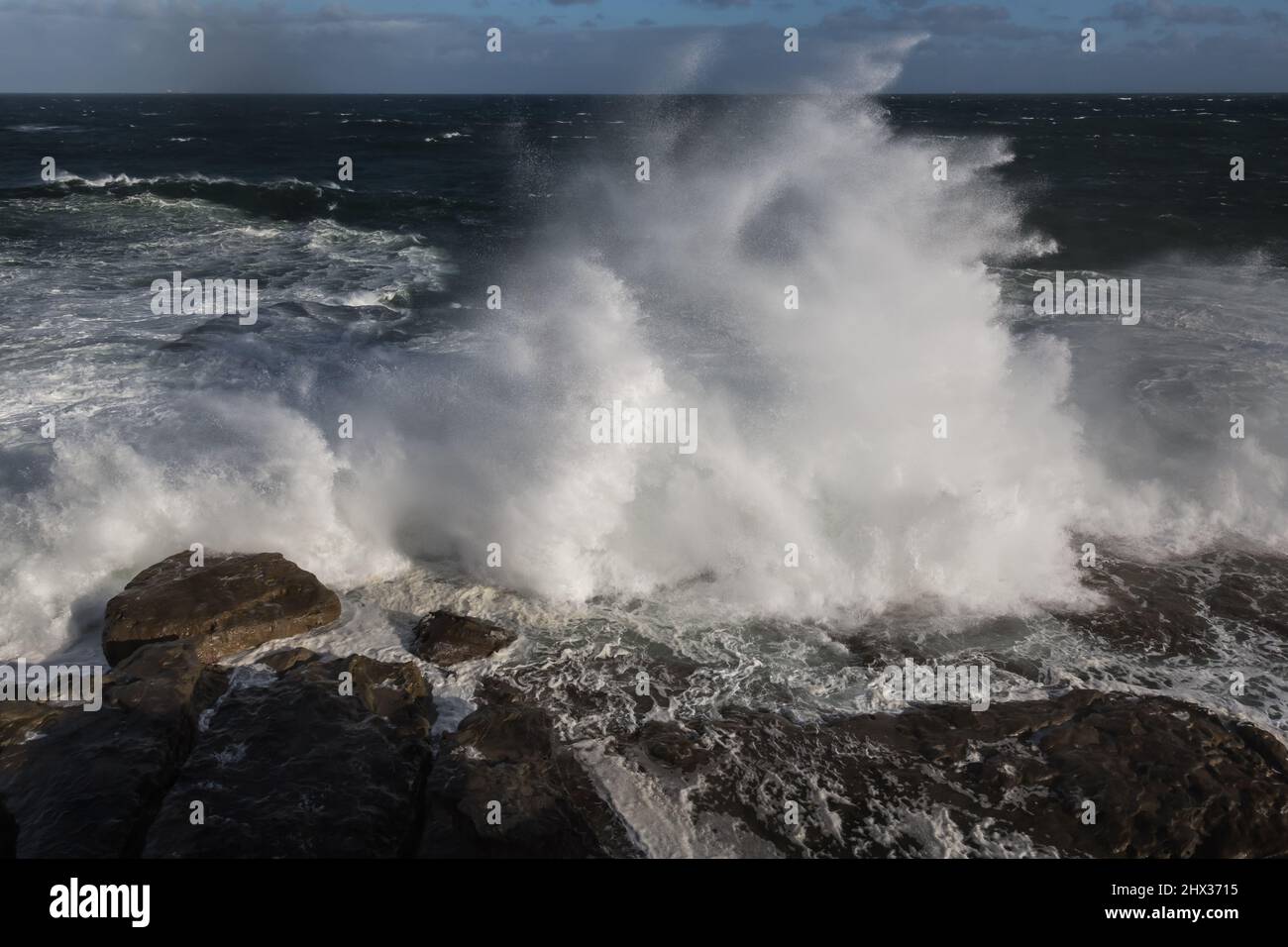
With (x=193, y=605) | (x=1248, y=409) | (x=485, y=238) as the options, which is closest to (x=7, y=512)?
(x=193, y=605)

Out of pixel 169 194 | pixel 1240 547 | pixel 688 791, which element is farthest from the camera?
pixel 169 194

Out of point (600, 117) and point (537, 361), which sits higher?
point (600, 117)

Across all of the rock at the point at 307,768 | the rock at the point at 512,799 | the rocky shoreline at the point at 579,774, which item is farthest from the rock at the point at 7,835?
the rock at the point at 512,799

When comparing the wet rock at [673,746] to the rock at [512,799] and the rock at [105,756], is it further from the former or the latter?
the rock at [105,756]

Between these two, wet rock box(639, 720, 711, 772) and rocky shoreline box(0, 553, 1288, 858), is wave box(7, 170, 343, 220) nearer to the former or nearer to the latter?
rocky shoreline box(0, 553, 1288, 858)

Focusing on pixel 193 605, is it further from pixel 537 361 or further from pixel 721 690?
pixel 537 361

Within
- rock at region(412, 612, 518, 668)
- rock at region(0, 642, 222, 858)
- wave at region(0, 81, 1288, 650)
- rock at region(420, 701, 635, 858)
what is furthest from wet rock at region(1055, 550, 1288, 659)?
rock at region(0, 642, 222, 858)
